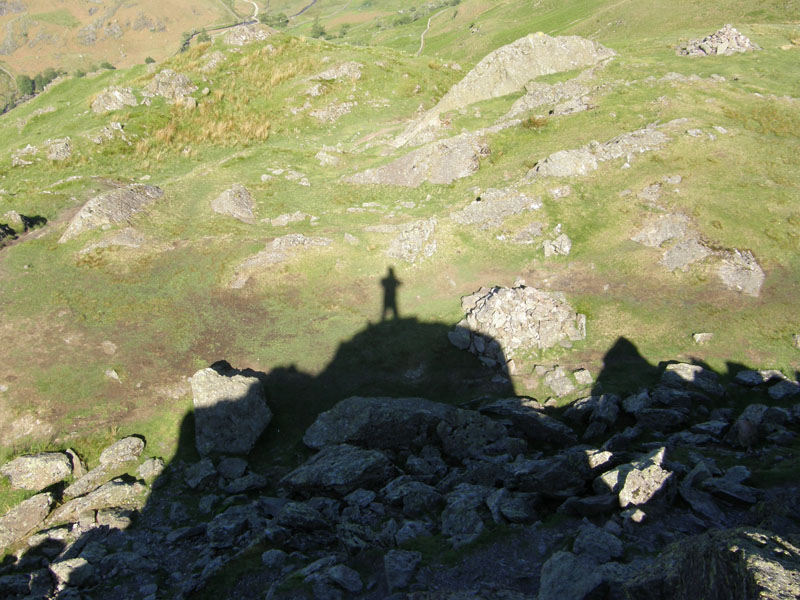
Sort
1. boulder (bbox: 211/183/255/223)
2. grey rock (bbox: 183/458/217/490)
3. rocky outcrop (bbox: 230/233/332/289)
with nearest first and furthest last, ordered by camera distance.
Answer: grey rock (bbox: 183/458/217/490), rocky outcrop (bbox: 230/233/332/289), boulder (bbox: 211/183/255/223)

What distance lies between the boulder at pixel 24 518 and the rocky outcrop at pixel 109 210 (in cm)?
2188

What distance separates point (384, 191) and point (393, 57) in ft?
123

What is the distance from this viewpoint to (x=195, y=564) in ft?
48.8

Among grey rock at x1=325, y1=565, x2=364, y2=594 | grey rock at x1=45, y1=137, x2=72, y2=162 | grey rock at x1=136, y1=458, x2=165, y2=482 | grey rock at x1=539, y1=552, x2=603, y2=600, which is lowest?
grey rock at x1=136, y1=458, x2=165, y2=482

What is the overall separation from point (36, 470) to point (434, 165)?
1354 inches

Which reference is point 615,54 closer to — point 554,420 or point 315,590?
point 554,420

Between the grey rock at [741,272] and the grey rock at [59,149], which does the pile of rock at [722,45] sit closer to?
the grey rock at [741,272]

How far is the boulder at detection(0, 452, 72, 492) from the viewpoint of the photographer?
1977cm

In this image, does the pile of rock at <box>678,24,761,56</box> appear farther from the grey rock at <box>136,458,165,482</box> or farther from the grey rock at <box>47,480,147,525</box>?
the grey rock at <box>47,480,147,525</box>

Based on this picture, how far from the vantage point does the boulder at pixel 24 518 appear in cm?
1786

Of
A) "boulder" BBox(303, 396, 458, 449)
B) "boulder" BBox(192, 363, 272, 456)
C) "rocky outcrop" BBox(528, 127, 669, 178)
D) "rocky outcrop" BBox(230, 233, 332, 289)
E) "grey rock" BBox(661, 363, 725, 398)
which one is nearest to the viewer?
"boulder" BBox(303, 396, 458, 449)

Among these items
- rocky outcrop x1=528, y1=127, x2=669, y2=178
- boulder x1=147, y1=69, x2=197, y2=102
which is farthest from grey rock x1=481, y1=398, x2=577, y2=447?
boulder x1=147, y1=69, x2=197, y2=102

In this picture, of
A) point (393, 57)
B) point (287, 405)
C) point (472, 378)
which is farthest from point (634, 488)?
point (393, 57)

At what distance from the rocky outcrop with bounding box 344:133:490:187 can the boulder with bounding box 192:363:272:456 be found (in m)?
25.0
